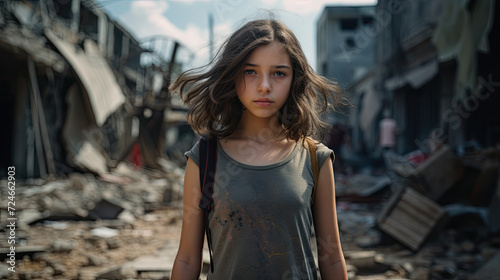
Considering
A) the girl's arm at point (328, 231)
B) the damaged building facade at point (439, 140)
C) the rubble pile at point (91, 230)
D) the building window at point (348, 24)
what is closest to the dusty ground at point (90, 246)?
the rubble pile at point (91, 230)

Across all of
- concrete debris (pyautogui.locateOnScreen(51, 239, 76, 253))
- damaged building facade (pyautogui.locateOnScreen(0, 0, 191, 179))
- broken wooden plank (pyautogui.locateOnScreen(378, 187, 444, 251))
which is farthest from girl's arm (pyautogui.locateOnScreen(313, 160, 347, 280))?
damaged building facade (pyautogui.locateOnScreen(0, 0, 191, 179))

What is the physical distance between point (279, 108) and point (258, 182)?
1.03 ft

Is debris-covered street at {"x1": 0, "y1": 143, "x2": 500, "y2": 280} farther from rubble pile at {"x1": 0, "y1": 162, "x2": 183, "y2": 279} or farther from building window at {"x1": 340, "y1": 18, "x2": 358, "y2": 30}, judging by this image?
building window at {"x1": 340, "y1": 18, "x2": 358, "y2": 30}

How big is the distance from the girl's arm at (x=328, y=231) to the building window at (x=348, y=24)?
23910 millimetres

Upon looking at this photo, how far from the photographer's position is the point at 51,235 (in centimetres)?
438

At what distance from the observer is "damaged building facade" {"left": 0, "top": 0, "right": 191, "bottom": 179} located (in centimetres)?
775

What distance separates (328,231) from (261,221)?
0.28 meters

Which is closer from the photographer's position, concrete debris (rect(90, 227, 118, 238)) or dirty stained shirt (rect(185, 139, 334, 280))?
dirty stained shirt (rect(185, 139, 334, 280))

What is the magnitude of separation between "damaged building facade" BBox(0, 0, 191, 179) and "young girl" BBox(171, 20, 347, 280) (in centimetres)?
714

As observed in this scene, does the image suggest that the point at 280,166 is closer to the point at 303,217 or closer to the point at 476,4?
the point at 303,217

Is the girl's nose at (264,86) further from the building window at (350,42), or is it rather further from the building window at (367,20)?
the building window at (367,20)

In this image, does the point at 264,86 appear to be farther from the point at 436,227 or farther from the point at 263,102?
the point at 436,227

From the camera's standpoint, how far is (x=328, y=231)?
1406 millimetres

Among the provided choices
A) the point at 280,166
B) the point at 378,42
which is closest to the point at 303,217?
the point at 280,166
